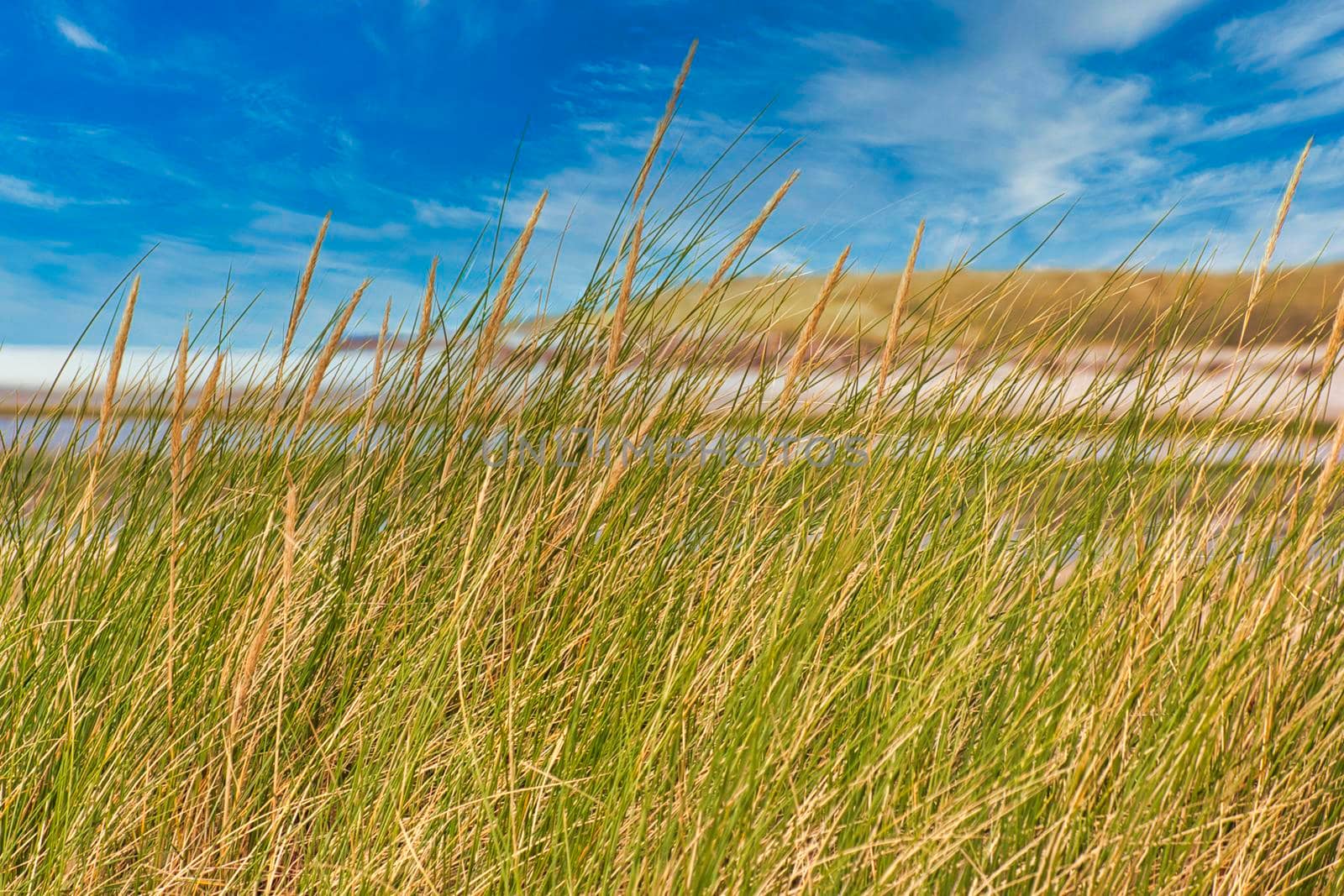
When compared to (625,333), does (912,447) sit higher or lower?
lower

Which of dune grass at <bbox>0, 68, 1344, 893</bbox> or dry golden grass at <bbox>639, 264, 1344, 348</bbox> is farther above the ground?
dry golden grass at <bbox>639, 264, 1344, 348</bbox>

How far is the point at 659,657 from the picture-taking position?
1.52 meters

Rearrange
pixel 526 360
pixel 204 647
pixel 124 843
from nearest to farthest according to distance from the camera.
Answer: pixel 124 843 < pixel 204 647 < pixel 526 360

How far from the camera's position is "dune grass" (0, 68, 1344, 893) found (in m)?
1.18

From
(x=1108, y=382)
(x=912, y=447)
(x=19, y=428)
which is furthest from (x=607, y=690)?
(x=19, y=428)

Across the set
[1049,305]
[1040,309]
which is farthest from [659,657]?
[1040,309]

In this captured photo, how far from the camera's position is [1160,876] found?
3.87 feet

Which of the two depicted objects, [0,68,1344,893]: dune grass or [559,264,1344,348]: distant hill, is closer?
[0,68,1344,893]: dune grass

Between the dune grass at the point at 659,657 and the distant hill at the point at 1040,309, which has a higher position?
the distant hill at the point at 1040,309

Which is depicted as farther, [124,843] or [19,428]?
[19,428]

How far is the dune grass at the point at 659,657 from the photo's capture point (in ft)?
3.87

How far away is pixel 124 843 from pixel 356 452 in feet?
2.96

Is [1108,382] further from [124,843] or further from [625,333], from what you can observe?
[124,843]

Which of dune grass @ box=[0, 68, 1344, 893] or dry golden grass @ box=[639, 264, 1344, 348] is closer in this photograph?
dune grass @ box=[0, 68, 1344, 893]
